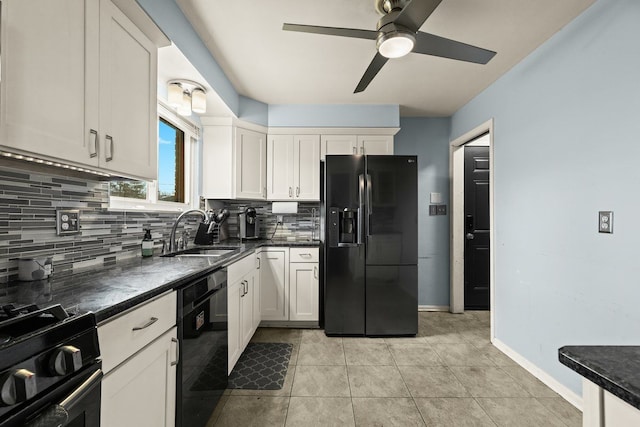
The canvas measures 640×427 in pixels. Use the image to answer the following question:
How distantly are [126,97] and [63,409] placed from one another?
1.28m

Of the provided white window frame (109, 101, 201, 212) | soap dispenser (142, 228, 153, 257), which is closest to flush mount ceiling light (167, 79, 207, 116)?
white window frame (109, 101, 201, 212)

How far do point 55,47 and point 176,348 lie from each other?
1.23 metres

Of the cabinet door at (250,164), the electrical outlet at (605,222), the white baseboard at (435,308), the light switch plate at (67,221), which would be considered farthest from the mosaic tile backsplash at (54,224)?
the white baseboard at (435,308)

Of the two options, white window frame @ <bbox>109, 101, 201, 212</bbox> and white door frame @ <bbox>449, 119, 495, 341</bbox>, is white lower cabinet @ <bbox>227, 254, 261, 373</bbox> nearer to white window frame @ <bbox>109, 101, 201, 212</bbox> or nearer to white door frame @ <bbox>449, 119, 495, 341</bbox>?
white window frame @ <bbox>109, 101, 201, 212</bbox>

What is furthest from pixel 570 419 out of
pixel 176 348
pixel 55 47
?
pixel 55 47

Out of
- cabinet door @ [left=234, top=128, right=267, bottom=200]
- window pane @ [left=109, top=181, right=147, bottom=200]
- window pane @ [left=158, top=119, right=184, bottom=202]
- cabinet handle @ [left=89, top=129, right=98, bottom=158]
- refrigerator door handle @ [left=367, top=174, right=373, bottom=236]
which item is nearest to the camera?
cabinet handle @ [left=89, top=129, right=98, bottom=158]

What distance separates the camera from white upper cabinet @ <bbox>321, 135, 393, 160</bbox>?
3.39 meters

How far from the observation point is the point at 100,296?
0.97 m

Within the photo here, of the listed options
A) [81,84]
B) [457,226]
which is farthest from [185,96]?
[457,226]

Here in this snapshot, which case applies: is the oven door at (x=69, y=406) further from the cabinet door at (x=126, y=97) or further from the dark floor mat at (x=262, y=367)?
the dark floor mat at (x=262, y=367)

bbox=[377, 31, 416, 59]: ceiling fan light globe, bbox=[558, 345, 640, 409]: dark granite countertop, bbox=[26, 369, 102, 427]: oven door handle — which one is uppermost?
bbox=[377, 31, 416, 59]: ceiling fan light globe

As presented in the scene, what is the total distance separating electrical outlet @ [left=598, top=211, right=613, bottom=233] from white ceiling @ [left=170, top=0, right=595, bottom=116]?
1291 mm

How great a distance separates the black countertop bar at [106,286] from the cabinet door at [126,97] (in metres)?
0.49

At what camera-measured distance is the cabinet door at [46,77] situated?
2.79ft
